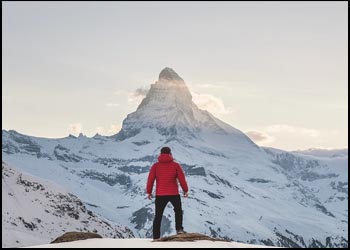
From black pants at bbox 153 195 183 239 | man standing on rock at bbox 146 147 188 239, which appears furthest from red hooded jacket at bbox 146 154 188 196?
black pants at bbox 153 195 183 239

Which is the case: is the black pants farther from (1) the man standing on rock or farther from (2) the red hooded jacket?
(2) the red hooded jacket

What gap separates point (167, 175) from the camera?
19.6 m

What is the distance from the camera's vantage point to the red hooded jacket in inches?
771

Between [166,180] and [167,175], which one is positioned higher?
[167,175]

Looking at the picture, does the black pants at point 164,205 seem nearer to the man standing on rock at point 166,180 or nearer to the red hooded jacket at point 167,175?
the man standing on rock at point 166,180

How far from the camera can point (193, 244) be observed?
1598 centimetres

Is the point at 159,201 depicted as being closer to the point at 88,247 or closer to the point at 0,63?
the point at 88,247

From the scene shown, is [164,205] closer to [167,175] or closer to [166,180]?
[166,180]

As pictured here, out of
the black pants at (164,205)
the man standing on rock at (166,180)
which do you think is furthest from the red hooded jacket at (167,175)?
the black pants at (164,205)

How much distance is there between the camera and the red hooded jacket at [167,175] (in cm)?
1958

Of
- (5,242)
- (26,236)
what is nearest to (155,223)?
(5,242)

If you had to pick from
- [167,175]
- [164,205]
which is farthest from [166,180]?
[164,205]

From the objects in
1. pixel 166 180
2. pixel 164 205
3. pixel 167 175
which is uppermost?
pixel 167 175

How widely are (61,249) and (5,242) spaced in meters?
167
